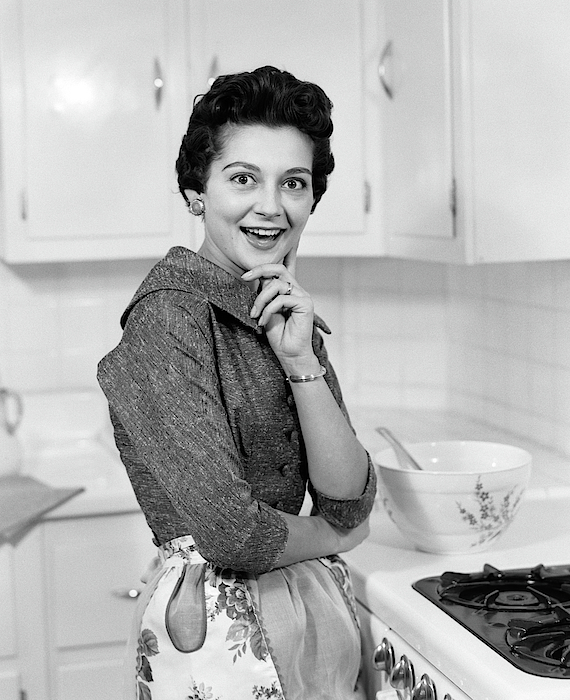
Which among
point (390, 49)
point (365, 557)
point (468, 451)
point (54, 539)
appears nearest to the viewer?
point (365, 557)

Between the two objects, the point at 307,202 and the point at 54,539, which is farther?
the point at 54,539

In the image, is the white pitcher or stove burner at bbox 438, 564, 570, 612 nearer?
stove burner at bbox 438, 564, 570, 612

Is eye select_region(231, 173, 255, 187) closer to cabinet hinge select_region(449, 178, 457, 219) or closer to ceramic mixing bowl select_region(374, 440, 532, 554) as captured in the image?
ceramic mixing bowl select_region(374, 440, 532, 554)

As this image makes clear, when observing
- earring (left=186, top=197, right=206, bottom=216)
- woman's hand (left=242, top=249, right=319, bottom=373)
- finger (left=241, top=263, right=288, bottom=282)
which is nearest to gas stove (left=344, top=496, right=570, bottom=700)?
woman's hand (left=242, top=249, right=319, bottom=373)

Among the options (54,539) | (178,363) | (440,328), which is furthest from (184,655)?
(440,328)

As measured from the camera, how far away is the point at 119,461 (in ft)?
8.73

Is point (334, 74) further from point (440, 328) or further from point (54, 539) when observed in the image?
point (54, 539)

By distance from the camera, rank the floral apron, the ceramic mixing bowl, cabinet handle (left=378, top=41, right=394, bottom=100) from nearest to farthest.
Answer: the floral apron → the ceramic mixing bowl → cabinet handle (left=378, top=41, right=394, bottom=100)

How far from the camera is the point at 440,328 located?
3037 millimetres

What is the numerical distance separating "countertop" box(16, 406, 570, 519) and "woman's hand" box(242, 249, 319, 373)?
805 mm

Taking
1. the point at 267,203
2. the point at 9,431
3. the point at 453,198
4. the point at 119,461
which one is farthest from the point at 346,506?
the point at 9,431

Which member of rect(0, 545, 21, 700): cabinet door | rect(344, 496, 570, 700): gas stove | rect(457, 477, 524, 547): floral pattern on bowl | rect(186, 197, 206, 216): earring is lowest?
rect(0, 545, 21, 700): cabinet door

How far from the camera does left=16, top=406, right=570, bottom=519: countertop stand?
2.22 metres

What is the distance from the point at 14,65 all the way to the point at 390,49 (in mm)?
913
